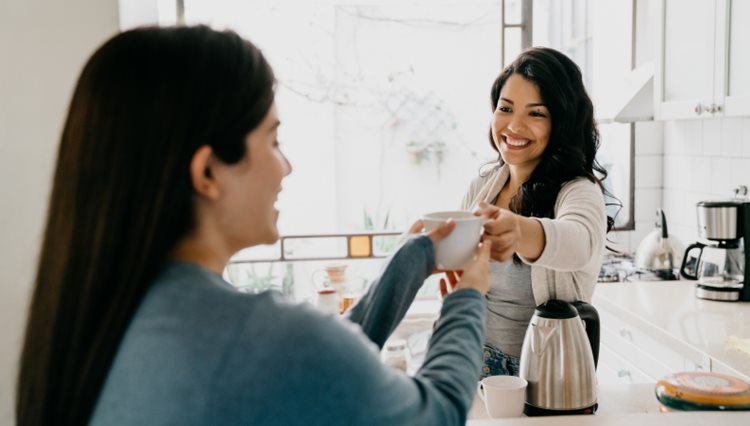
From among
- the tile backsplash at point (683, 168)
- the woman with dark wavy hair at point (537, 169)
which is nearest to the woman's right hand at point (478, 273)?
the woman with dark wavy hair at point (537, 169)

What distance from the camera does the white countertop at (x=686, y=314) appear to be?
216 centimetres

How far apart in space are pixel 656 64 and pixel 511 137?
1474mm

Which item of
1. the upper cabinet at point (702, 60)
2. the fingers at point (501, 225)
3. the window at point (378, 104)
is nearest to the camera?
the fingers at point (501, 225)

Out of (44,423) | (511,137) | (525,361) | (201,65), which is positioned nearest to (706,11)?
(511,137)

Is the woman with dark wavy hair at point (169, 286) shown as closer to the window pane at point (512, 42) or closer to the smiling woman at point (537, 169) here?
the smiling woman at point (537, 169)

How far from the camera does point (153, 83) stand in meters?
0.75

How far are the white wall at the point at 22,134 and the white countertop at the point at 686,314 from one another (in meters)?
2.04

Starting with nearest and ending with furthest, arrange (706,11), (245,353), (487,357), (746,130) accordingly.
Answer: (245,353)
(487,357)
(706,11)
(746,130)

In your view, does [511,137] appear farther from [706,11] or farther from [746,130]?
[746,130]

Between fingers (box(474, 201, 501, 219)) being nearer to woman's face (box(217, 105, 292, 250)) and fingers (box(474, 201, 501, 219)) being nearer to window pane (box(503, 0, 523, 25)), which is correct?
woman's face (box(217, 105, 292, 250))

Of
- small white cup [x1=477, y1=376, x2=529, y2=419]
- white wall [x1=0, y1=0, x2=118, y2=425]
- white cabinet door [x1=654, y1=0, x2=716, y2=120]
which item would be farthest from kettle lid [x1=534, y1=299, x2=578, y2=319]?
white wall [x1=0, y1=0, x2=118, y2=425]

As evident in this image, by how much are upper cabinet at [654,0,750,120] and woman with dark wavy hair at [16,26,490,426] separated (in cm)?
213

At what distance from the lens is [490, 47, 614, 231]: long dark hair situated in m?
1.84

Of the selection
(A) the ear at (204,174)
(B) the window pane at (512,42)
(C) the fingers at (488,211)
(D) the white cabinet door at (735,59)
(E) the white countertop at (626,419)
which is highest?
(B) the window pane at (512,42)
